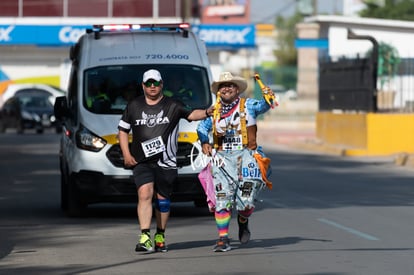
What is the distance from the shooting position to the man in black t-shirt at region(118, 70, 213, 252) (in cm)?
1195

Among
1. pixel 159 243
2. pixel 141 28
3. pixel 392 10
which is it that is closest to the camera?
pixel 159 243

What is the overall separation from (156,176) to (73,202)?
3860 mm

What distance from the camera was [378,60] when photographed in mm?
32438

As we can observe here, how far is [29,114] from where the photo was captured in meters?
44.6

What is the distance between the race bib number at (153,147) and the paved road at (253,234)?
991 millimetres

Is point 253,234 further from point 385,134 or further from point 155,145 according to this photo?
point 385,134

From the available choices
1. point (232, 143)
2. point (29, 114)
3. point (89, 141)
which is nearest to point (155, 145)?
point (232, 143)

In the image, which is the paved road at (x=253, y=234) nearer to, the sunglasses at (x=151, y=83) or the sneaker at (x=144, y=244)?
the sneaker at (x=144, y=244)

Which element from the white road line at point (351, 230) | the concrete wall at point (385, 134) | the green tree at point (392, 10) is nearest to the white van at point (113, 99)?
the white road line at point (351, 230)

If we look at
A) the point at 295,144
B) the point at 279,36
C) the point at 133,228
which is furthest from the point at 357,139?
the point at 279,36

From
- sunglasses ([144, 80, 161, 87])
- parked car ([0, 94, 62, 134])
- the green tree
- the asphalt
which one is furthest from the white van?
the green tree

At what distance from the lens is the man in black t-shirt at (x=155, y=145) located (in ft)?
39.2

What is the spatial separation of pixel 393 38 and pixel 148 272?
135 ft

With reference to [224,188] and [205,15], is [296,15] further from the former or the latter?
[224,188]
